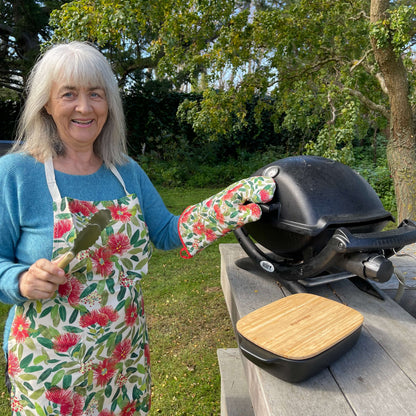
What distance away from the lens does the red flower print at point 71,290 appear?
1.16m

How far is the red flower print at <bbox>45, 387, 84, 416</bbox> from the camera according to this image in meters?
1.16

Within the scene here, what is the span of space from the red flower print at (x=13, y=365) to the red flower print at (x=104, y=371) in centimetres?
23

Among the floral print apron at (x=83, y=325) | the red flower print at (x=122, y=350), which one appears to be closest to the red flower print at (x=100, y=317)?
the floral print apron at (x=83, y=325)

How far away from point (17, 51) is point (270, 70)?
21.7 feet

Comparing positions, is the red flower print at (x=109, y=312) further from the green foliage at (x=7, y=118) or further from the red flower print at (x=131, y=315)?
the green foliage at (x=7, y=118)

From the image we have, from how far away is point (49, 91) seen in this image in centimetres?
118

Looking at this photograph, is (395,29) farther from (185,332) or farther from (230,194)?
(185,332)

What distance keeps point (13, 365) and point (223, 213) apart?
821 millimetres

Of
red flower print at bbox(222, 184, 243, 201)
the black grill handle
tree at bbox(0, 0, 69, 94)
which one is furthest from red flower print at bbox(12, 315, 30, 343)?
tree at bbox(0, 0, 69, 94)

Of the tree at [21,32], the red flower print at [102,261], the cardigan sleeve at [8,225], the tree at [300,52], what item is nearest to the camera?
the cardigan sleeve at [8,225]

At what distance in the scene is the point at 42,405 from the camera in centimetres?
116

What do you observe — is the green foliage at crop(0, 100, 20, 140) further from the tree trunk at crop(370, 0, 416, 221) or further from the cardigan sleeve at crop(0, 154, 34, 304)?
the cardigan sleeve at crop(0, 154, 34, 304)

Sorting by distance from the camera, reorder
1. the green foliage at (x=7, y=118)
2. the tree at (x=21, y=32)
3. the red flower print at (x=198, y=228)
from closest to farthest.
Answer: the red flower print at (x=198, y=228) → the tree at (x=21, y=32) → the green foliage at (x=7, y=118)

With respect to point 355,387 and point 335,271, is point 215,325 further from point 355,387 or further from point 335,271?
point 355,387
